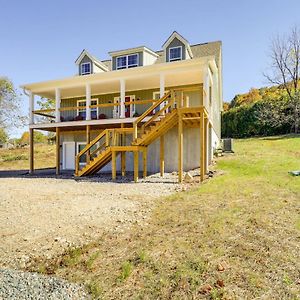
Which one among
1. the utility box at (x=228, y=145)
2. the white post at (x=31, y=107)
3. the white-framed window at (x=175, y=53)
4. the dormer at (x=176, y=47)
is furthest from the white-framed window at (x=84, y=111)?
the utility box at (x=228, y=145)

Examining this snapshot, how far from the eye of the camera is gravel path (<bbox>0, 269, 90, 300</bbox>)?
4.27m

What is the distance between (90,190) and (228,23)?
11.2m

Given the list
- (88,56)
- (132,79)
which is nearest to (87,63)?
(88,56)

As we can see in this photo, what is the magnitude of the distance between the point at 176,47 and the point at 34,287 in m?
16.4

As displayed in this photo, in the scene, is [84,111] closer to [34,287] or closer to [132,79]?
[132,79]

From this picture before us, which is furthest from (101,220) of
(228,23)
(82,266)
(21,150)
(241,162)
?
(21,150)

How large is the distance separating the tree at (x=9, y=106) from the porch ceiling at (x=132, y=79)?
1833 cm

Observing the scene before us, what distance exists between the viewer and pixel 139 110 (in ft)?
60.2

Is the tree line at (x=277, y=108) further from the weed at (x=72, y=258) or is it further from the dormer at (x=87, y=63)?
the weed at (x=72, y=258)

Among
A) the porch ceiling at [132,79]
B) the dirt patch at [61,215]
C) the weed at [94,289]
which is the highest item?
the porch ceiling at [132,79]

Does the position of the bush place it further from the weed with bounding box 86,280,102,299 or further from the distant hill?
the weed with bounding box 86,280,102,299

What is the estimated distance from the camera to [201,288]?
4.22 meters

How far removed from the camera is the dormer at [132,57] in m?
18.8

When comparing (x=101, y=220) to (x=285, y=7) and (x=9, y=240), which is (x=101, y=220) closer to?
(x=9, y=240)
